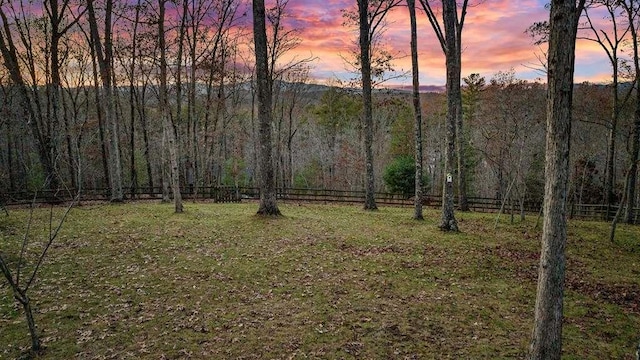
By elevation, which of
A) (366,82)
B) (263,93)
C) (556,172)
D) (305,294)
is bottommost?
(305,294)

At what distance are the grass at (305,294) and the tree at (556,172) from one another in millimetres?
1267

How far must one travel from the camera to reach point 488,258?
34.0 feet

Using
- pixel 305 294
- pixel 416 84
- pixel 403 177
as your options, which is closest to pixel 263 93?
pixel 416 84

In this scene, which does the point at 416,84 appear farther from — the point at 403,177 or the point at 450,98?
the point at 403,177

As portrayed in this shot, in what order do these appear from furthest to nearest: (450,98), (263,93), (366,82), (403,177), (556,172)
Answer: (403,177), (366,82), (263,93), (450,98), (556,172)

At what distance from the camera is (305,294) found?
791 centimetres

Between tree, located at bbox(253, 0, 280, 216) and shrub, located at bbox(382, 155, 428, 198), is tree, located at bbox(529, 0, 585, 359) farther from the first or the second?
shrub, located at bbox(382, 155, 428, 198)

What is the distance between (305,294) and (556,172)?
5488 millimetres

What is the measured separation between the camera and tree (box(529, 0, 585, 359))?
427cm

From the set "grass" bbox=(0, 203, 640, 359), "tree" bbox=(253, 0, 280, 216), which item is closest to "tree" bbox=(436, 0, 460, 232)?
"grass" bbox=(0, 203, 640, 359)

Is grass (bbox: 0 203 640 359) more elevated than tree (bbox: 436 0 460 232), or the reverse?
tree (bbox: 436 0 460 232)

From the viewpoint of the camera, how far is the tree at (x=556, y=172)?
14.0 ft

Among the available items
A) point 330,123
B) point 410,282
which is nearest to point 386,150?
point 330,123

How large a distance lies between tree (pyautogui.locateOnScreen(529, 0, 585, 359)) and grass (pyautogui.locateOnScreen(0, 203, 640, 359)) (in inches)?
49.9
